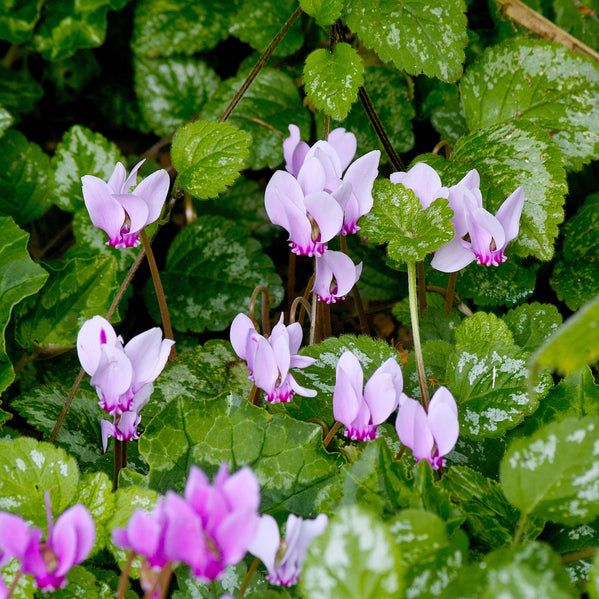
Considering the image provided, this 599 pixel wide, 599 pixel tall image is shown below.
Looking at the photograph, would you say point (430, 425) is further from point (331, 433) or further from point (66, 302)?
point (66, 302)

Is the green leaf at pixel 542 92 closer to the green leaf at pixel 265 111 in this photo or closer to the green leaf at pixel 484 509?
the green leaf at pixel 265 111

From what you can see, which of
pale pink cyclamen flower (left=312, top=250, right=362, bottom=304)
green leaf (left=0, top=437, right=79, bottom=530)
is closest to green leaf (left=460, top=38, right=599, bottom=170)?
pale pink cyclamen flower (left=312, top=250, right=362, bottom=304)

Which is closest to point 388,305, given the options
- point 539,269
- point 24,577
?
point 539,269

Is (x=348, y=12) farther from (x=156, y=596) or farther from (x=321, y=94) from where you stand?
(x=156, y=596)

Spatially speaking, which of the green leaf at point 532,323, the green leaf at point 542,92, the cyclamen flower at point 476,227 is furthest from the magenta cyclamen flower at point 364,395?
the green leaf at point 542,92

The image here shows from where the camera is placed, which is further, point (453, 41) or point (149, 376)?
point (453, 41)

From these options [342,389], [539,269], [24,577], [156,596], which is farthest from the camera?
[539,269]
